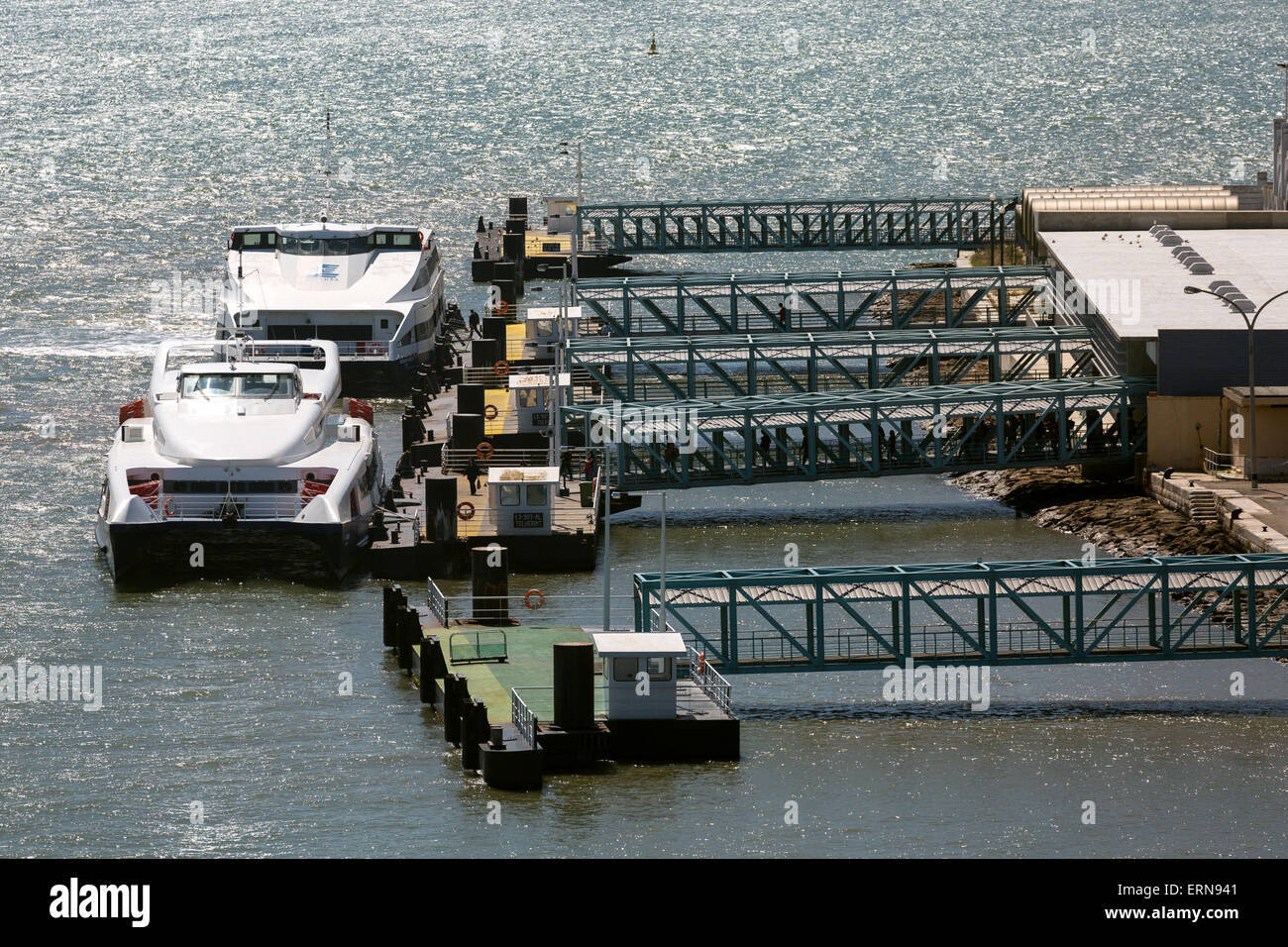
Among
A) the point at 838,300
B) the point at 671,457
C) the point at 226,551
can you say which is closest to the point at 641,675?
the point at 226,551

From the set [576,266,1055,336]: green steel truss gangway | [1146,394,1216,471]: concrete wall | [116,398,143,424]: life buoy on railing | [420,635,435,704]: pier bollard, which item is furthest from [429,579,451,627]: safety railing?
[576,266,1055,336]: green steel truss gangway

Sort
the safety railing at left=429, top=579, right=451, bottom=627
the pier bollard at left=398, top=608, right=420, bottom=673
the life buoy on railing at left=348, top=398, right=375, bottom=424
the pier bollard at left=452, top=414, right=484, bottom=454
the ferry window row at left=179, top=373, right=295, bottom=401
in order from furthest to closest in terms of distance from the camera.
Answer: the pier bollard at left=452, top=414, right=484, bottom=454, the life buoy on railing at left=348, top=398, right=375, bottom=424, the ferry window row at left=179, top=373, right=295, bottom=401, the safety railing at left=429, top=579, right=451, bottom=627, the pier bollard at left=398, top=608, right=420, bottom=673

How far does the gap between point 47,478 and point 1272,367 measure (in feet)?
134

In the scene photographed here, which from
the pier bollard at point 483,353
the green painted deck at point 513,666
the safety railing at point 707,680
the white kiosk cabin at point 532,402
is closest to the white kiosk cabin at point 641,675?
the green painted deck at point 513,666

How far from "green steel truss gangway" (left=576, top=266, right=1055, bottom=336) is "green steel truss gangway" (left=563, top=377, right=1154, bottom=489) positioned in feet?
74.0

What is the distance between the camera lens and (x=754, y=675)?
64688 mm

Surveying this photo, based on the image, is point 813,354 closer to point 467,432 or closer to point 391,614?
point 467,432

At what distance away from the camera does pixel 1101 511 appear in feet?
273

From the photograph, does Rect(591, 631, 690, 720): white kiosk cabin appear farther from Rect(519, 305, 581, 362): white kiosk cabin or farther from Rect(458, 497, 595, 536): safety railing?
Rect(519, 305, 581, 362): white kiosk cabin

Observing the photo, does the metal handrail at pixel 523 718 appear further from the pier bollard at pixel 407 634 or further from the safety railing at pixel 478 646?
the pier bollard at pixel 407 634

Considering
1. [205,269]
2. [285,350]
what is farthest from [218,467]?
[205,269]

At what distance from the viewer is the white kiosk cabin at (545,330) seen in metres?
106

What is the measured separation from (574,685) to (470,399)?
127 ft

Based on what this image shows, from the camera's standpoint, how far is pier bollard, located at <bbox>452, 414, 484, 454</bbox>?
8819cm
